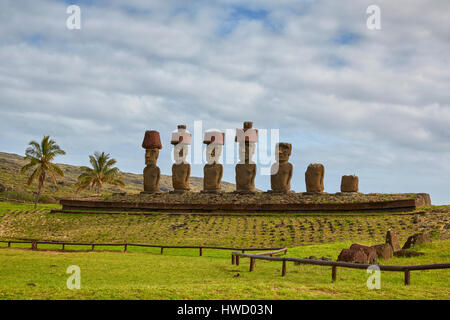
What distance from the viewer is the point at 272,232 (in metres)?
26.3

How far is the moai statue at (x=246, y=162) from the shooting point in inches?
1358

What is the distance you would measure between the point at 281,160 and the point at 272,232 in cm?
807

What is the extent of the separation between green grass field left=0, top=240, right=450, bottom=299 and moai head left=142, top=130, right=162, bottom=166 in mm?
16354

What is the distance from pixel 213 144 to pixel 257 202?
22.8 ft

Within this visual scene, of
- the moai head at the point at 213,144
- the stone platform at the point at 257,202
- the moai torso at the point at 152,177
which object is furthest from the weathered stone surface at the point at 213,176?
the moai torso at the point at 152,177

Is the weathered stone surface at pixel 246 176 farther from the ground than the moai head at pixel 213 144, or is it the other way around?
the moai head at pixel 213 144

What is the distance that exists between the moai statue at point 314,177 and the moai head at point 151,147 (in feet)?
43.3

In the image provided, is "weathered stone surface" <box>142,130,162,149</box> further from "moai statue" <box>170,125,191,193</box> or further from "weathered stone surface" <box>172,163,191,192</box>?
"weathered stone surface" <box>172,163,191,192</box>

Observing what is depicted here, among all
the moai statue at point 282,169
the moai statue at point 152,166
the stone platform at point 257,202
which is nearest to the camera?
the stone platform at point 257,202

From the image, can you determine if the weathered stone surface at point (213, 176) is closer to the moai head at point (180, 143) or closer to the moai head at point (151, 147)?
the moai head at point (180, 143)

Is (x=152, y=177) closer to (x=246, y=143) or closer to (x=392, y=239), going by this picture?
(x=246, y=143)

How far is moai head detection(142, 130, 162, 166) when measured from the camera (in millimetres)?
38656

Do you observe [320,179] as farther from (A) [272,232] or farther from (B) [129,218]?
(B) [129,218]

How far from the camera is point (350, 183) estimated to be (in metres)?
33.0
